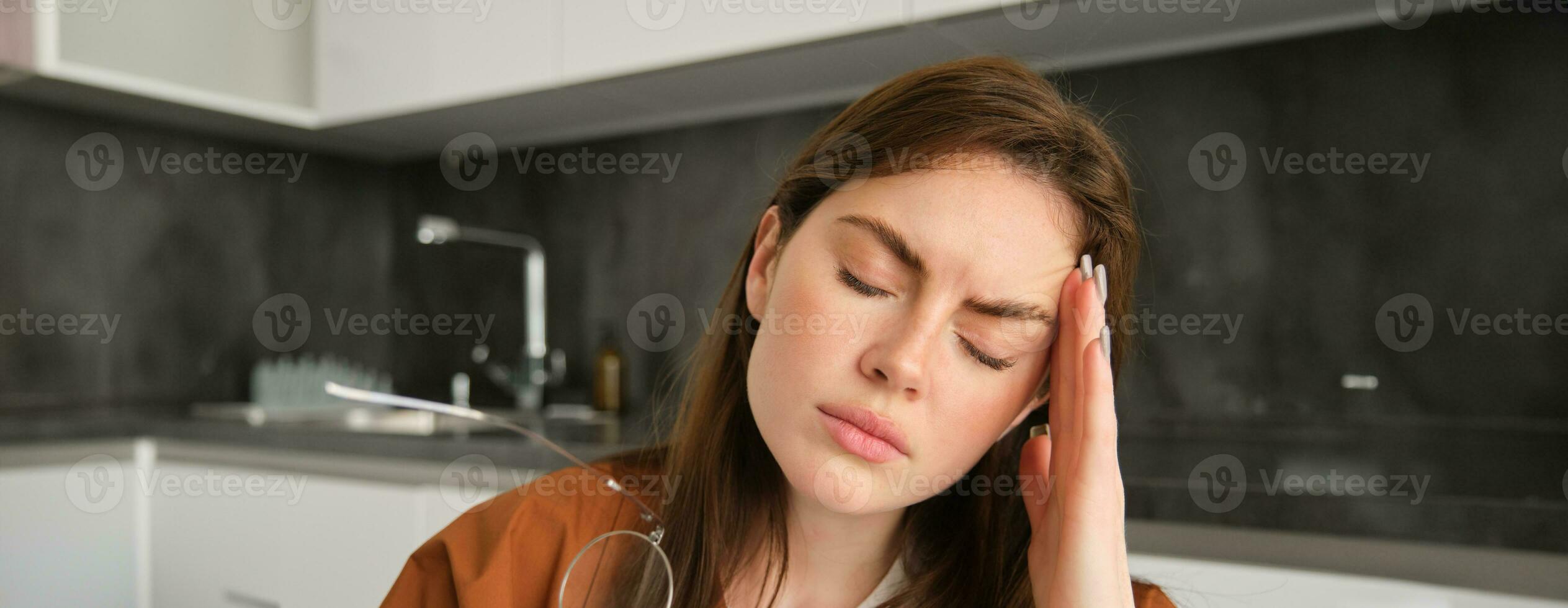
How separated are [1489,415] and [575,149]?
6.14 ft

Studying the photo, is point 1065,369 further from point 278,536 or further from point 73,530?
point 73,530

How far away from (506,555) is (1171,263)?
126cm

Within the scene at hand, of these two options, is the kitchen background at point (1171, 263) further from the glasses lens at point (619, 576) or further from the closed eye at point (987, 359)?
the glasses lens at point (619, 576)

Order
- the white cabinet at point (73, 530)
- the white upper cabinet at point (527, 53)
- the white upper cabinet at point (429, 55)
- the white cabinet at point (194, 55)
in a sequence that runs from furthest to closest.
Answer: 1. the white cabinet at point (194, 55)
2. the white upper cabinet at point (429, 55)
3. the white cabinet at point (73, 530)
4. the white upper cabinet at point (527, 53)

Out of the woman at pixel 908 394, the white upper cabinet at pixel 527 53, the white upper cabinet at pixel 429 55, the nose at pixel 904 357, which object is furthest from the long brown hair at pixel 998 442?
the white upper cabinet at pixel 429 55

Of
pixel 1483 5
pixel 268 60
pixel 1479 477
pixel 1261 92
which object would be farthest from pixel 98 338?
pixel 1483 5

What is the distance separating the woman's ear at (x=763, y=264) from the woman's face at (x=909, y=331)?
86mm

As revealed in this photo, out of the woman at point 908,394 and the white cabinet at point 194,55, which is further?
the white cabinet at point 194,55

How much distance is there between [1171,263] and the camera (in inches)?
66.2

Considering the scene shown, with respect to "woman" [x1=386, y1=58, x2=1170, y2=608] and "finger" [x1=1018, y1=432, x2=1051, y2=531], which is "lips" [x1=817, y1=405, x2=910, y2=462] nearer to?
"woman" [x1=386, y1=58, x2=1170, y2=608]

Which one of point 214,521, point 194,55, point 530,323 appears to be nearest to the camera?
point 214,521

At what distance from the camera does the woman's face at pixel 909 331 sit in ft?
2.37

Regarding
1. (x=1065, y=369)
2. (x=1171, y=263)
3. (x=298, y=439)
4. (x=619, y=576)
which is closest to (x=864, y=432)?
(x=1065, y=369)

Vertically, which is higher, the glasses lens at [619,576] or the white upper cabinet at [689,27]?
the white upper cabinet at [689,27]
